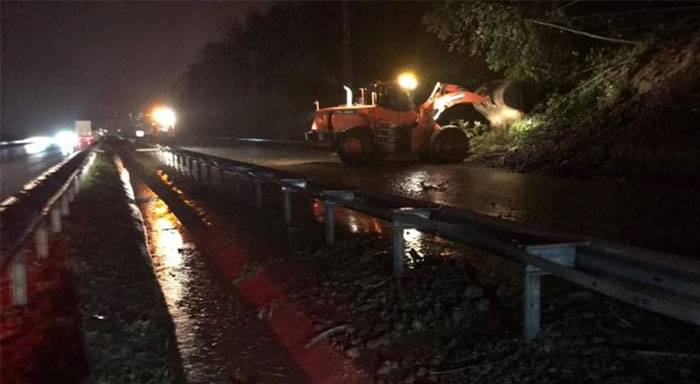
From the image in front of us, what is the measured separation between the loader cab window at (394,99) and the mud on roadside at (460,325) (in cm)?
1369

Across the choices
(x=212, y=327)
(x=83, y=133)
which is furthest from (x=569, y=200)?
(x=83, y=133)

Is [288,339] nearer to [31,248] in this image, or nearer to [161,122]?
[31,248]

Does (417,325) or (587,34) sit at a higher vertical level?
(587,34)

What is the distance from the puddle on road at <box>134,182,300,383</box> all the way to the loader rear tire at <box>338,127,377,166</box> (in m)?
11.2

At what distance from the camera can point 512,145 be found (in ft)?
63.4

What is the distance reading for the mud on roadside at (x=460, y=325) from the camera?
4.24 meters

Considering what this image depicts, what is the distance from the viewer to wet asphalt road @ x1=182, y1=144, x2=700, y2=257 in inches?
331

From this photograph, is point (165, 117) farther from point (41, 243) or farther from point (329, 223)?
point (329, 223)

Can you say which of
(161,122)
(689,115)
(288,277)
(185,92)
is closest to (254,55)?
(161,122)

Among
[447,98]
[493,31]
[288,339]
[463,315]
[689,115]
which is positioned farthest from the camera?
[447,98]

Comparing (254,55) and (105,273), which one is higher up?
(254,55)

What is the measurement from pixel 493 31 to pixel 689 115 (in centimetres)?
661

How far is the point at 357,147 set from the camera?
21266 mm

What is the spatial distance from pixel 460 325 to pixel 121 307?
12.6ft
